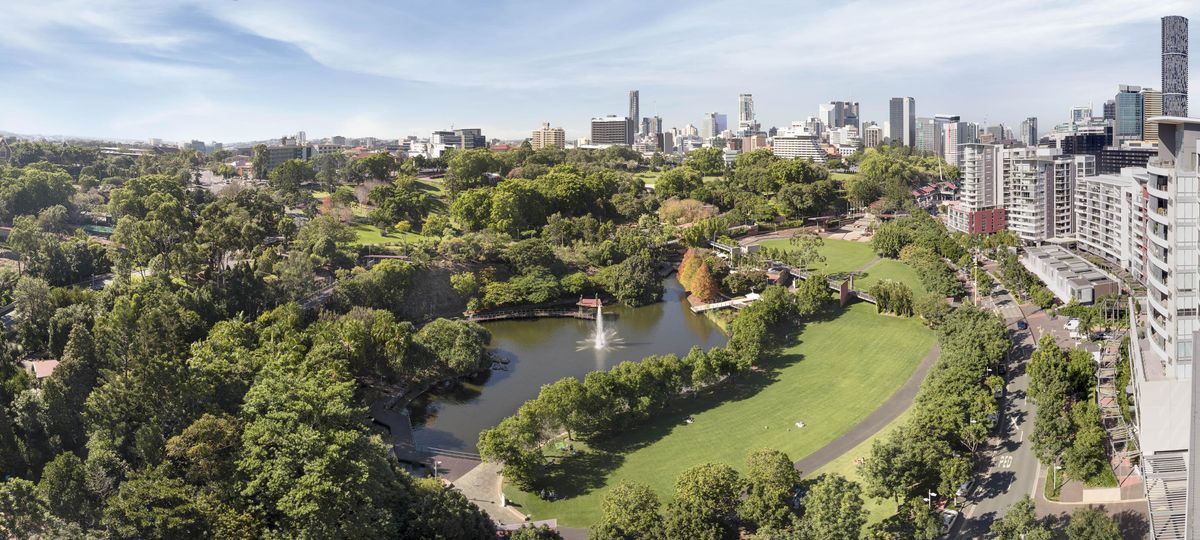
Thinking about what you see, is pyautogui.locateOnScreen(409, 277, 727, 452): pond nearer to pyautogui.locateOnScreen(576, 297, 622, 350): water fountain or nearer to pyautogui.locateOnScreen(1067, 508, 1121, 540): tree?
pyautogui.locateOnScreen(576, 297, 622, 350): water fountain

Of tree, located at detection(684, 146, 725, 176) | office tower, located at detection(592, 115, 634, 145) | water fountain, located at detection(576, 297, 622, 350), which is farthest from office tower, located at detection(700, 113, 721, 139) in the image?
water fountain, located at detection(576, 297, 622, 350)

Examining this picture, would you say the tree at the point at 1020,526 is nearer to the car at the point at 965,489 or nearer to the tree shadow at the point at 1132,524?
the tree shadow at the point at 1132,524

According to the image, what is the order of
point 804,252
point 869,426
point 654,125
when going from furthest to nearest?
point 654,125 < point 804,252 < point 869,426

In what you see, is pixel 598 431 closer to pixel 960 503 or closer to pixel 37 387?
pixel 960 503

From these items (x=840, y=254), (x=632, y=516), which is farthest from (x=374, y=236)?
(x=632, y=516)

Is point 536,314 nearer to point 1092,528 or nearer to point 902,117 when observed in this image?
point 1092,528

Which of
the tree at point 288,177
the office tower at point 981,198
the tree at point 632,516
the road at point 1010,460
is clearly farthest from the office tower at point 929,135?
the tree at point 632,516
